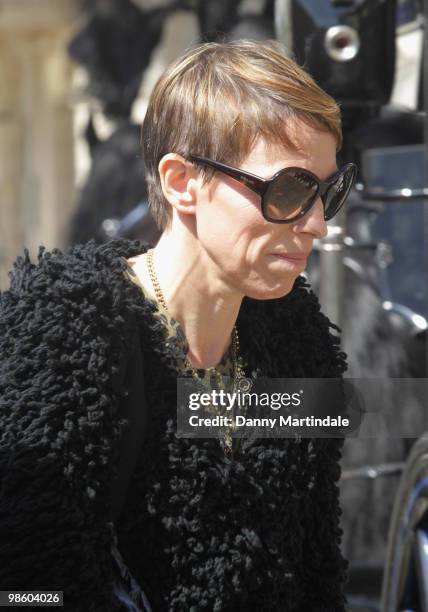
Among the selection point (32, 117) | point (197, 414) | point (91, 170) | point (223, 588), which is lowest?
point (223, 588)

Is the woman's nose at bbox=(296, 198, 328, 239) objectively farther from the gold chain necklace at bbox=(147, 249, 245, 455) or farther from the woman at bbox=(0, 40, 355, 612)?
the gold chain necklace at bbox=(147, 249, 245, 455)

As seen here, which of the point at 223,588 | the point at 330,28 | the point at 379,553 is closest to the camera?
the point at 223,588

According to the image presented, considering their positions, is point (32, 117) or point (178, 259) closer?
point (178, 259)

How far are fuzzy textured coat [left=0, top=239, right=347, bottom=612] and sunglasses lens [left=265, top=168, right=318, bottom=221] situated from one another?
221 mm

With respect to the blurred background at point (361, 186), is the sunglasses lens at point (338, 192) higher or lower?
lower

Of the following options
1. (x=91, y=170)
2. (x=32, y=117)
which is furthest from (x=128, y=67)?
(x=32, y=117)

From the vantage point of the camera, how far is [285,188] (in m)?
1.59

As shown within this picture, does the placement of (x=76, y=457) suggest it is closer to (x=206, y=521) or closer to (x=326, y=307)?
(x=206, y=521)

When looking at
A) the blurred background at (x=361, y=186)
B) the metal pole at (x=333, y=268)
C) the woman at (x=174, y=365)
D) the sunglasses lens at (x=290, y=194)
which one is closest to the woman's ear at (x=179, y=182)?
the woman at (x=174, y=365)

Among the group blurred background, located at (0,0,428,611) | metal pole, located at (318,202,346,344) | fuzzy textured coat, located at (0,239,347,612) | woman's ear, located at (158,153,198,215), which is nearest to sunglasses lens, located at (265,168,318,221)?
woman's ear, located at (158,153,198,215)

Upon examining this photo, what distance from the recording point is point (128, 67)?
20.0 feet

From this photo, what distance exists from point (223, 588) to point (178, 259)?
454mm

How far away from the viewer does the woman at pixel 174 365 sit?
1513 mm

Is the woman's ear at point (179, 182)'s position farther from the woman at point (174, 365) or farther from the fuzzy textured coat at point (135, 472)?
the fuzzy textured coat at point (135, 472)
